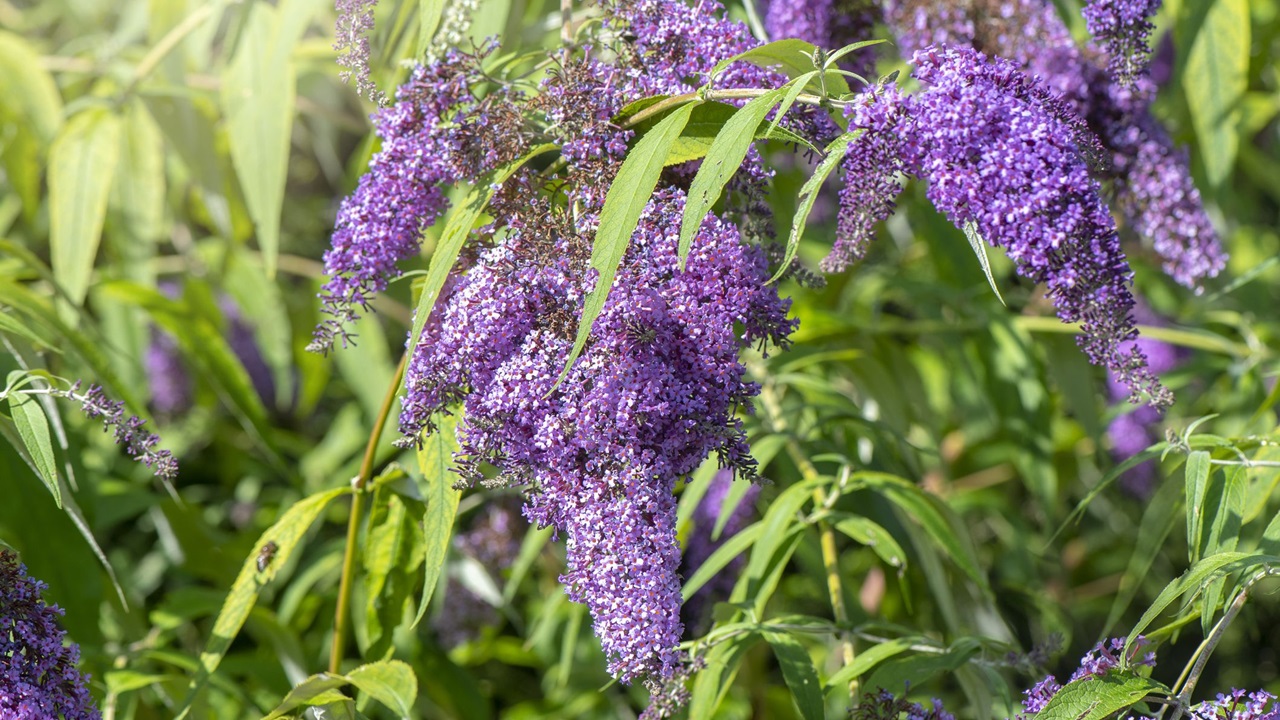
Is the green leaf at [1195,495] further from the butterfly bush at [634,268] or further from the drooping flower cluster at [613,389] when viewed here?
the drooping flower cluster at [613,389]

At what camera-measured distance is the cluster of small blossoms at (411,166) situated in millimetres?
1362

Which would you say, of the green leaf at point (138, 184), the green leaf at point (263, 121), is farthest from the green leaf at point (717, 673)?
the green leaf at point (138, 184)

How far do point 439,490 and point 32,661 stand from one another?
50 centimetres

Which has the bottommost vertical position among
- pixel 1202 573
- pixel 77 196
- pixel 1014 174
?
pixel 1202 573

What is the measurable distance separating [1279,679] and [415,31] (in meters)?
3.23

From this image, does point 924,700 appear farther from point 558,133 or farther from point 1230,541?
point 558,133

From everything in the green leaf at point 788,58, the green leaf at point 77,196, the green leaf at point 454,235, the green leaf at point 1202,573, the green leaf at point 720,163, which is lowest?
the green leaf at point 1202,573

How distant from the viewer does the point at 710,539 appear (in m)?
2.42

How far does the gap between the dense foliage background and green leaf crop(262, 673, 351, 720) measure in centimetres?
2

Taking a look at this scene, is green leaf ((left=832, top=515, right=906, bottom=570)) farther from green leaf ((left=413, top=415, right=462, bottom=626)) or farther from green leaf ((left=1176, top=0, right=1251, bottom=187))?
green leaf ((left=1176, top=0, right=1251, bottom=187))

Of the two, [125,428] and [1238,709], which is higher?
[125,428]

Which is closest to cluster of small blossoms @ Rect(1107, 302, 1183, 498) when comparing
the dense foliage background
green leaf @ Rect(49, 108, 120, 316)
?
the dense foliage background

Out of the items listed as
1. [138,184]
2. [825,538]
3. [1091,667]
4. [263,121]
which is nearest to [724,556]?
[825,538]

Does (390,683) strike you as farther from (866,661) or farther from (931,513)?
(931,513)
